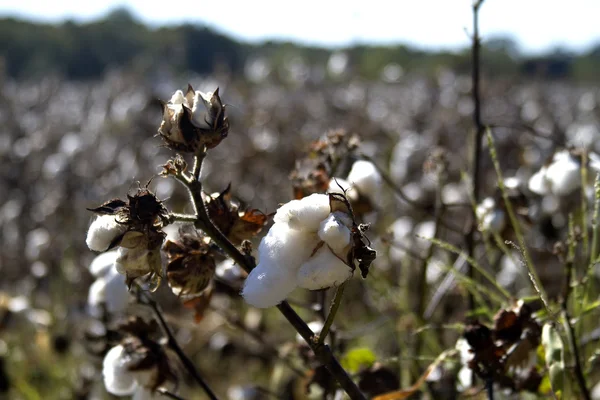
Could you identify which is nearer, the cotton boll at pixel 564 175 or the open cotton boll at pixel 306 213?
the open cotton boll at pixel 306 213

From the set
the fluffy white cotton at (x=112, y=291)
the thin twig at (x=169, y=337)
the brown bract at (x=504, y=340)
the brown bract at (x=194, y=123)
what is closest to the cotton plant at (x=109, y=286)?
the fluffy white cotton at (x=112, y=291)

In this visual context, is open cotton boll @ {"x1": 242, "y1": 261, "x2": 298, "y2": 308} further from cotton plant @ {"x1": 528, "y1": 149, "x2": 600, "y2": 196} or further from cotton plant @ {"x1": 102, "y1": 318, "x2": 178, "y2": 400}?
cotton plant @ {"x1": 528, "y1": 149, "x2": 600, "y2": 196}

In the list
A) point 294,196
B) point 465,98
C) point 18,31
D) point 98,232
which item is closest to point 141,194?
point 98,232

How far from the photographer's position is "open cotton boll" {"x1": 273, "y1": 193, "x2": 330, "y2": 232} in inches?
27.9

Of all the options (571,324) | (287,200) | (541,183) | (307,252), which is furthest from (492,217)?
(287,200)

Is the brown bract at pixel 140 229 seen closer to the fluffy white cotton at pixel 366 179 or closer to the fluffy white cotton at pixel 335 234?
the fluffy white cotton at pixel 335 234

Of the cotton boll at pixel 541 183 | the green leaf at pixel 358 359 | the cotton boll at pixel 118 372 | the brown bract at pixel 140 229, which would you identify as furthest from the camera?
the cotton boll at pixel 541 183

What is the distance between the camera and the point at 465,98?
848 centimetres

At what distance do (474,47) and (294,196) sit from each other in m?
0.47

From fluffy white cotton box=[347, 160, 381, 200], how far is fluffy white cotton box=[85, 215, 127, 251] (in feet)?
1.79

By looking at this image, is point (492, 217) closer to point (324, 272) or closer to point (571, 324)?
point (571, 324)

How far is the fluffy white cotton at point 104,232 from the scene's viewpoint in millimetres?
791

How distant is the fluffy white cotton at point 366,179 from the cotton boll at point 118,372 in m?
0.46

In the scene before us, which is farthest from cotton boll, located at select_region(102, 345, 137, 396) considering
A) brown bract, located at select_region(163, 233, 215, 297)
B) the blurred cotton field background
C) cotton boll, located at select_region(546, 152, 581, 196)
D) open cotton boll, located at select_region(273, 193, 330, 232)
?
cotton boll, located at select_region(546, 152, 581, 196)
